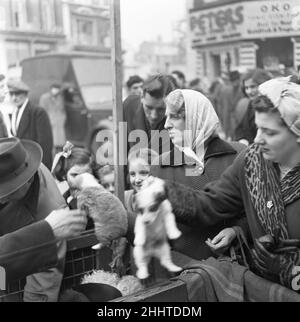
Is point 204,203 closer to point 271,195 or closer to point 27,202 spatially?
point 271,195

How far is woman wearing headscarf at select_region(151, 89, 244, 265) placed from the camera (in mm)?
1846

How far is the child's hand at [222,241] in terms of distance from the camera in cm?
177

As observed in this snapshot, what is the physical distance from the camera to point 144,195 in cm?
147

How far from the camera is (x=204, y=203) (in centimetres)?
170

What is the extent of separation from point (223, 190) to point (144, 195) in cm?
39

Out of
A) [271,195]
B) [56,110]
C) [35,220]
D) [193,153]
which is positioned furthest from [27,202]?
[56,110]

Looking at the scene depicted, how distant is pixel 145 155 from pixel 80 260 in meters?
0.54

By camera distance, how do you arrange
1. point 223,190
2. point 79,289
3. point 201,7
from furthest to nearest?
point 201,7 < point 79,289 < point 223,190

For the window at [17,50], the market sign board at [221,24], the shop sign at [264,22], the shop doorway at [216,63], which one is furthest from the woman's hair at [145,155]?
the window at [17,50]

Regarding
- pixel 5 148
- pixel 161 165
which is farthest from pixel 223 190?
pixel 5 148

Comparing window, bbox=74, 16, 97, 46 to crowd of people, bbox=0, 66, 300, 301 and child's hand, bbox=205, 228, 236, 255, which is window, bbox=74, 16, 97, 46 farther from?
child's hand, bbox=205, 228, 236, 255

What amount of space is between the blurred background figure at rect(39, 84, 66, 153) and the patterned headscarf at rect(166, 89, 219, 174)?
5.35m

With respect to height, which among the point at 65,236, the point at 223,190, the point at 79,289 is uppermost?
the point at 223,190
